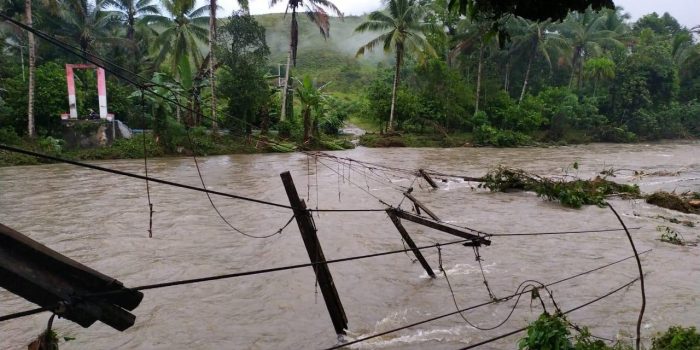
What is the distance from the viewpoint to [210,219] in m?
10.9

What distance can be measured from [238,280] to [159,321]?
4.91ft

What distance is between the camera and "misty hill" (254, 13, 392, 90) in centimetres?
5206

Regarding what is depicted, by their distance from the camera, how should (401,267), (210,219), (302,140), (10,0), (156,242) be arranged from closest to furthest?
(401,267) < (156,242) < (210,219) < (10,0) < (302,140)

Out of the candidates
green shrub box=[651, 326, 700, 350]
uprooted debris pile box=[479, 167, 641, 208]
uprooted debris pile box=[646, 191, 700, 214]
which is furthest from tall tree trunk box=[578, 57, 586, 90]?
green shrub box=[651, 326, 700, 350]

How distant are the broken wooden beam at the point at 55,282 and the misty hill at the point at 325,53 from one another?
45.8 m

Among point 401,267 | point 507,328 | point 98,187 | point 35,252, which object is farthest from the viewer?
point 98,187

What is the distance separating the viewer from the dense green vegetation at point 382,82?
23.2m

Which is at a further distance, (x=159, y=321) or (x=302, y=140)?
(x=302, y=140)

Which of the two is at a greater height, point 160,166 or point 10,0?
point 10,0

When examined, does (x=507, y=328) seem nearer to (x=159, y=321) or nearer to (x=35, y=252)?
(x=159, y=321)

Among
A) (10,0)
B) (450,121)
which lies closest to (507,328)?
(10,0)

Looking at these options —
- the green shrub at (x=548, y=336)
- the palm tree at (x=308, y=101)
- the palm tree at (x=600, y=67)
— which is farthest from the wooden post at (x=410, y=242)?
the palm tree at (x=600, y=67)

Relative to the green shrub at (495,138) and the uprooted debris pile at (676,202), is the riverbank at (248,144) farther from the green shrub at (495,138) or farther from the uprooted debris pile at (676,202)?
the uprooted debris pile at (676,202)

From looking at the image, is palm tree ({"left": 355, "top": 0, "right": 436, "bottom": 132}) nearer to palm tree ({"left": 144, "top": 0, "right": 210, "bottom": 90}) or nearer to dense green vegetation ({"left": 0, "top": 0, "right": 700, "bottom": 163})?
dense green vegetation ({"left": 0, "top": 0, "right": 700, "bottom": 163})
